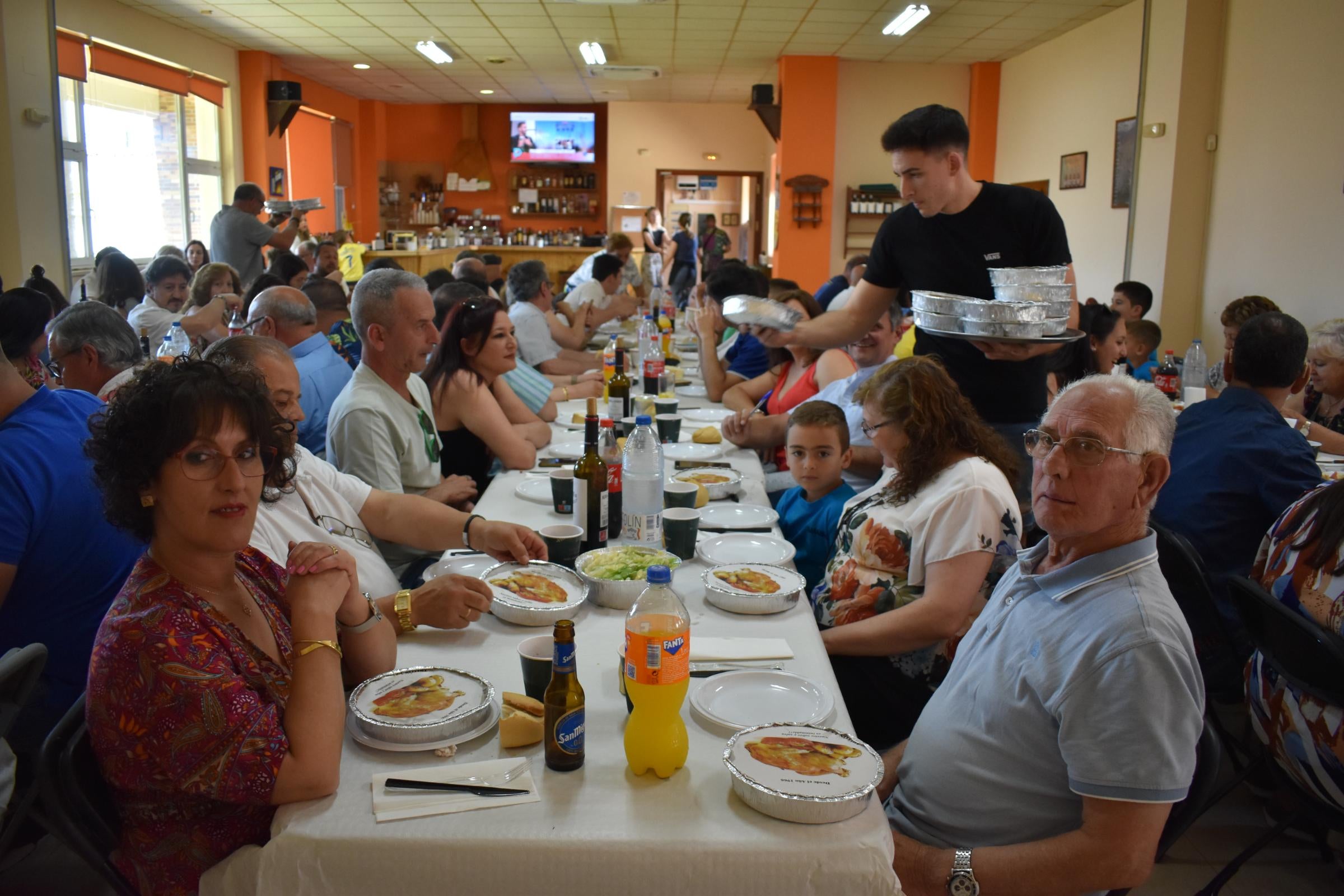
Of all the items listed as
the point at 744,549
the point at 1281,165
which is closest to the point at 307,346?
the point at 744,549

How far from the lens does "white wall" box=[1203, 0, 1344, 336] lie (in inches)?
241

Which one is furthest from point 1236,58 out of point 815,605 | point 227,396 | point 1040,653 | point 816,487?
point 227,396

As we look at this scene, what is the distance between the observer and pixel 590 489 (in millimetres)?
2348

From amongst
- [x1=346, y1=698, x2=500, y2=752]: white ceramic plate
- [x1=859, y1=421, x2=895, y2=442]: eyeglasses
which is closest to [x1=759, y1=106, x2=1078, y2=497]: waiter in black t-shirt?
[x1=859, y1=421, x2=895, y2=442]: eyeglasses

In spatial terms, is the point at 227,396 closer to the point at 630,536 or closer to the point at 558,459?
the point at 630,536

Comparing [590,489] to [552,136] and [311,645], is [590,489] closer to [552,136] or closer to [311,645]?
[311,645]

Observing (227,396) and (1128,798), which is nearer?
(1128,798)

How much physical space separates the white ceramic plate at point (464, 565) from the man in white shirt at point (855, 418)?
117 centimetres

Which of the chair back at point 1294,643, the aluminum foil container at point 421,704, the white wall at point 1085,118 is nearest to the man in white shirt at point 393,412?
the aluminum foil container at point 421,704

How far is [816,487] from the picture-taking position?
2834 millimetres

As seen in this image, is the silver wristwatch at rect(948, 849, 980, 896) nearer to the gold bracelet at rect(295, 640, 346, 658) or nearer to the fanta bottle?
the fanta bottle

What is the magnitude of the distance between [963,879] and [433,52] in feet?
38.3

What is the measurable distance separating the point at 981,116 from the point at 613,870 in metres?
11.7

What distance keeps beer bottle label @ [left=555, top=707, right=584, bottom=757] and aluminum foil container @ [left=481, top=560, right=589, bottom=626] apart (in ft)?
1.74
